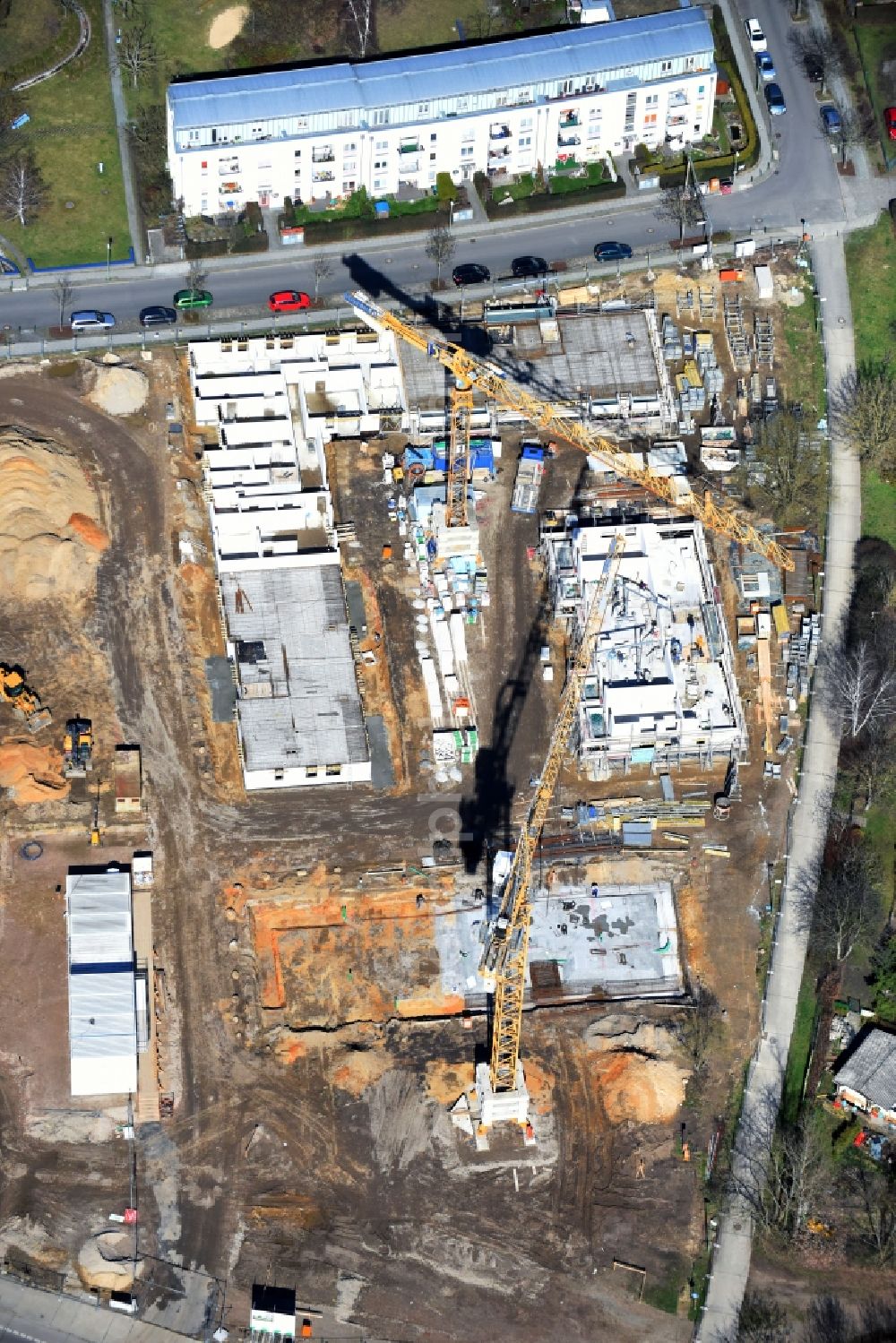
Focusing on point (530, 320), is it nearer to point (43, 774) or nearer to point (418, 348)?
point (418, 348)

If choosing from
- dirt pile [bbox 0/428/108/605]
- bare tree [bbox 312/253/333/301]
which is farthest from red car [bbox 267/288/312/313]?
dirt pile [bbox 0/428/108/605]

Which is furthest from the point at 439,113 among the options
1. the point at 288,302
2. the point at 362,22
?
the point at 288,302

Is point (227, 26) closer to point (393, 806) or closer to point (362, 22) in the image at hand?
point (362, 22)

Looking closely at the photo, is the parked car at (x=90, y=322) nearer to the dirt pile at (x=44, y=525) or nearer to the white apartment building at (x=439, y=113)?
the dirt pile at (x=44, y=525)

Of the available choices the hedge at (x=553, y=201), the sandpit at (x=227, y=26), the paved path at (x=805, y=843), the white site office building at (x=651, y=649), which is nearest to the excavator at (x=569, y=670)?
the white site office building at (x=651, y=649)

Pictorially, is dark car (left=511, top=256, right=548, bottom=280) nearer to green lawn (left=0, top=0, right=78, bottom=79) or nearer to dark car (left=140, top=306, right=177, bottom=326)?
dark car (left=140, top=306, right=177, bottom=326)
